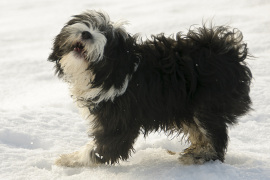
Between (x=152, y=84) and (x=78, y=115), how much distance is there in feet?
6.52

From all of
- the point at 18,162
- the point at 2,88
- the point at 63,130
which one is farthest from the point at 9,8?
the point at 18,162

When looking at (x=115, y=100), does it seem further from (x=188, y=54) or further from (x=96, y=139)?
(x=188, y=54)

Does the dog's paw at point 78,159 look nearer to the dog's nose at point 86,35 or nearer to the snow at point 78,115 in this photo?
the snow at point 78,115

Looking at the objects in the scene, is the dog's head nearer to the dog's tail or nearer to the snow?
the snow

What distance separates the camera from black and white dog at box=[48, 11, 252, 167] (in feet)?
11.6

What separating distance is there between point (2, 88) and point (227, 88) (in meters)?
3.98

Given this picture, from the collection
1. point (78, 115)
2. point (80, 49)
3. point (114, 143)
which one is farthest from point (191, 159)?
point (78, 115)

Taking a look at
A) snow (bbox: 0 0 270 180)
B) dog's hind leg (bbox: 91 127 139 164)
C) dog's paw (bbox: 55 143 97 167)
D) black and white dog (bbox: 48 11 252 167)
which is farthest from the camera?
dog's paw (bbox: 55 143 97 167)

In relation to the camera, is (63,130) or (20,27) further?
(20,27)

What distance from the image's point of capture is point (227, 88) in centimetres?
385

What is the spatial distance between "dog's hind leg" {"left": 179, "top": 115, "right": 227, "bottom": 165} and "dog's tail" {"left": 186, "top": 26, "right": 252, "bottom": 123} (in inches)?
7.0

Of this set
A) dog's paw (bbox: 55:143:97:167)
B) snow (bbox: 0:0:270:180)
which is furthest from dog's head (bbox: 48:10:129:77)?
dog's paw (bbox: 55:143:97:167)

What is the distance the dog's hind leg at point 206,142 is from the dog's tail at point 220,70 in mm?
178

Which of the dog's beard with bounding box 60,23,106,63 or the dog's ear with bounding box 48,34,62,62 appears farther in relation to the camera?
the dog's ear with bounding box 48,34,62,62
